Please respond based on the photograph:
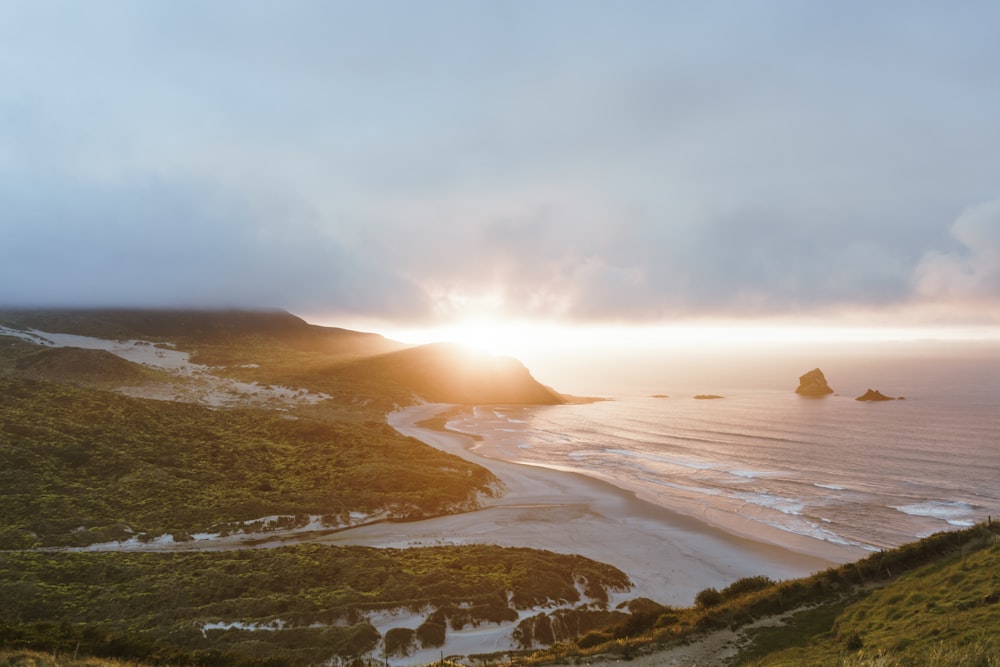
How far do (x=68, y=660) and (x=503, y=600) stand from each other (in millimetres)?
18828

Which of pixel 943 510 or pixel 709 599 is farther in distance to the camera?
pixel 943 510

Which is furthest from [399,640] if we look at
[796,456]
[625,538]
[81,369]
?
[81,369]

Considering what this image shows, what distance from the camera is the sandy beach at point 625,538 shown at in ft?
111

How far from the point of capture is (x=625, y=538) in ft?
134

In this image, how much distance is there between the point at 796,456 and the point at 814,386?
104m

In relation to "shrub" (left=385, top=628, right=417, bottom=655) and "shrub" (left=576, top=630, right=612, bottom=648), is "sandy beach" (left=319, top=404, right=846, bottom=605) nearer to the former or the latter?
"shrub" (left=576, top=630, right=612, bottom=648)

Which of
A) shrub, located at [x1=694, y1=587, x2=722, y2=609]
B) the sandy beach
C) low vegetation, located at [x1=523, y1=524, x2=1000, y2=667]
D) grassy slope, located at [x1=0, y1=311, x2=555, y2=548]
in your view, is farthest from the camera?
grassy slope, located at [x1=0, y1=311, x2=555, y2=548]

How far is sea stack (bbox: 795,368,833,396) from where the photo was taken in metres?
156

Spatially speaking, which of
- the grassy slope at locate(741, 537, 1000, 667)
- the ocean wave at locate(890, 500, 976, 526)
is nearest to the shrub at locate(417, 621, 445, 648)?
the grassy slope at locate(741, 537, 1000, 667)

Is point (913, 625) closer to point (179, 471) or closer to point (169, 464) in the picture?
point (179, 471)

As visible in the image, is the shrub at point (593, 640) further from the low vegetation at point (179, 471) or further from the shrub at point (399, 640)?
the low vegetation at point (179, 471)

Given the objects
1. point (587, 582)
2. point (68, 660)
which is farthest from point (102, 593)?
point (587, 582)

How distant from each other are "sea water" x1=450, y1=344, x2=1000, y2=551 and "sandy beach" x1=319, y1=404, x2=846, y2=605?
4.52m

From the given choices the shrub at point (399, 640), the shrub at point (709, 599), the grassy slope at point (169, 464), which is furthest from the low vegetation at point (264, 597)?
the grassy slope at point (169, 464)
